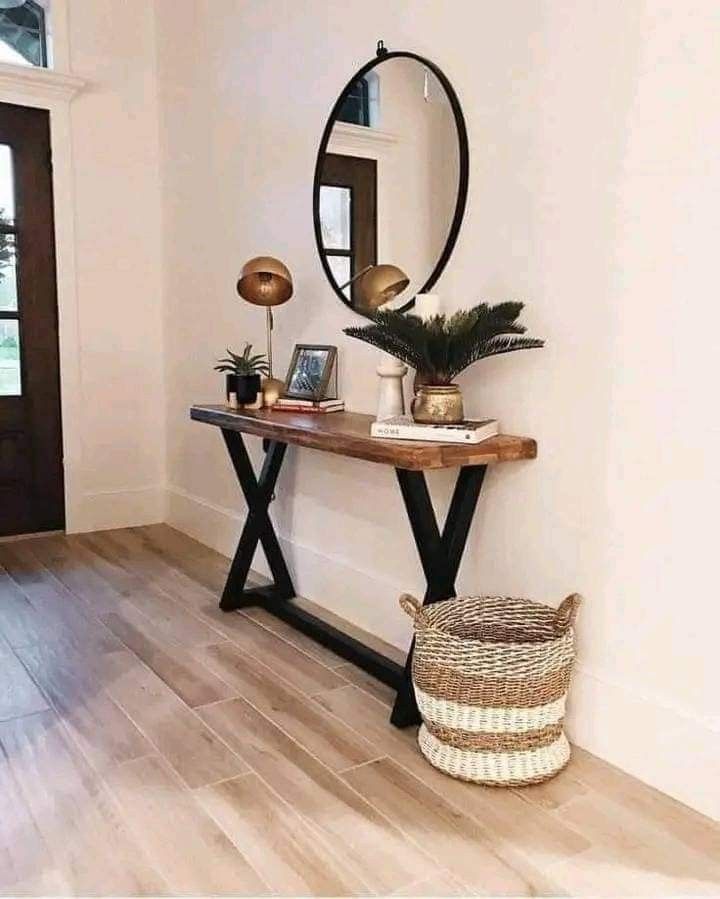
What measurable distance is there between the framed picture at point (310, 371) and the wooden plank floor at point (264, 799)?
32.8 inches

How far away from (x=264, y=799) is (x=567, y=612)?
2.61 ft

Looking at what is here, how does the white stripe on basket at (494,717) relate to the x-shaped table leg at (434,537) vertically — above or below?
below

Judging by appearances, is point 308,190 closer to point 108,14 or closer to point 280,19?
point 280,19

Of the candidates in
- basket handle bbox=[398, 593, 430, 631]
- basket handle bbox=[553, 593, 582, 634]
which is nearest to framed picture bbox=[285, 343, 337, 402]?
basket handle bbox=[398, 593, 430, 631]

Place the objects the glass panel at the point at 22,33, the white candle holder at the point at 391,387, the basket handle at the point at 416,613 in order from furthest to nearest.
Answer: the glass panel at the point at 22,33, the white candle holder at the point at 391,387, the basket handle at the point at 416,613

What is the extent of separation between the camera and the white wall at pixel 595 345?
1750 mm

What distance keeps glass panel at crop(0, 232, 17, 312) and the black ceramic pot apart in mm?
1548

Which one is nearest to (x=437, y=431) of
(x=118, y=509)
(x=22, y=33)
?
(x=118, y=509)

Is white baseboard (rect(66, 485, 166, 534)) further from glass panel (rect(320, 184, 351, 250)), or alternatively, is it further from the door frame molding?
glass panel (rect(320, 184, 351, 250))

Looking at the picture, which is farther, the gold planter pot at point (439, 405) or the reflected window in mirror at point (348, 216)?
the reflected window in mirror at point (348, 216)

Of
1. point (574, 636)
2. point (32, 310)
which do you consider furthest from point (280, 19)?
point (574, 636)

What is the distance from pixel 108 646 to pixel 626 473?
166 cm

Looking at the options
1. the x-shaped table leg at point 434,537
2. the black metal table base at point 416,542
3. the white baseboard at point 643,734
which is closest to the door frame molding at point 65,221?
the black metal table base at point 416,542

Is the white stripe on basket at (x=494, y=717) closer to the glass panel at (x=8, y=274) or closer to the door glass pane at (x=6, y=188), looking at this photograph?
the glass panel at (x=8, y=274)
